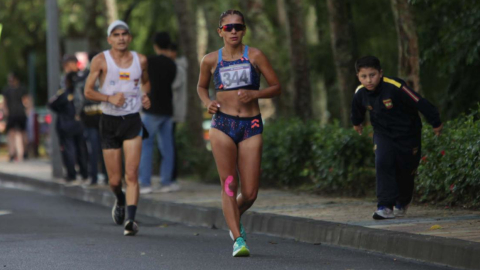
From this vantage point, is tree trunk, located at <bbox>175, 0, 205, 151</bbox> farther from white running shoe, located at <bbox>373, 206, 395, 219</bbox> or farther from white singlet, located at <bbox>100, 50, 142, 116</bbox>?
white running shoe, located at <bbox>373, 206, 395, 219</bbox>

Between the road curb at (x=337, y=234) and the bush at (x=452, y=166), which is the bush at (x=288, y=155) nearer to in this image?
the road curb at (x=337, y=234)

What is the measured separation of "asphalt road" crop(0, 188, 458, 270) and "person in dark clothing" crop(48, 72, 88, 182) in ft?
14.5

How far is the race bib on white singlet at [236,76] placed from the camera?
8.23m

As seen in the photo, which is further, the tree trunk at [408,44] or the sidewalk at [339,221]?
the tree trunk at [408,44]

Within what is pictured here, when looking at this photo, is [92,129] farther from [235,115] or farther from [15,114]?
[15,114]

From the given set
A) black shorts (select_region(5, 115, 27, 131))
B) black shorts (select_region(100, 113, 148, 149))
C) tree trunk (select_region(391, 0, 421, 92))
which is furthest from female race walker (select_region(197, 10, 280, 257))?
black shorts (select_region(5, 115, 27, 131))

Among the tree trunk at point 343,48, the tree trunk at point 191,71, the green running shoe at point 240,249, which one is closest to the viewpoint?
the green running shoe at point 240,249

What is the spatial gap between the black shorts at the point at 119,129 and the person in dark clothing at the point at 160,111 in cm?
342

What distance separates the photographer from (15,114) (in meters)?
25.4

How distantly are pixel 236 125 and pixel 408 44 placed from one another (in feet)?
15.1

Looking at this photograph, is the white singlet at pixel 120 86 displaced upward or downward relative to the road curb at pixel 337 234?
upward

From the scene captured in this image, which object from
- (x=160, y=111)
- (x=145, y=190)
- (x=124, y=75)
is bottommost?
(x=145, y=190)

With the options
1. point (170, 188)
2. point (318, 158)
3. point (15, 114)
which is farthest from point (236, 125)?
point (15, 114)

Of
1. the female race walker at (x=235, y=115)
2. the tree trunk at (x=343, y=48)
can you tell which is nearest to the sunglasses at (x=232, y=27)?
the female race walker at (x=235, y=115)
